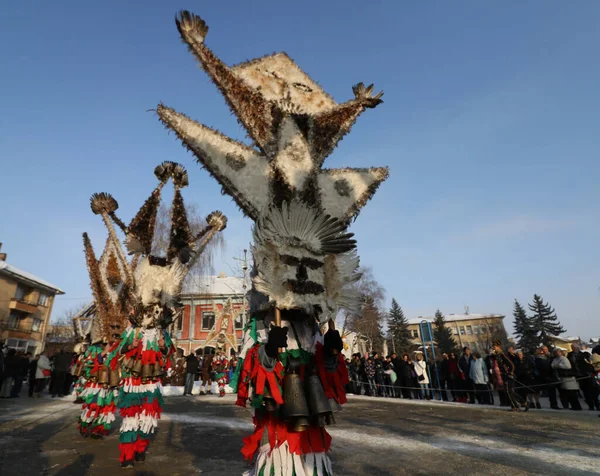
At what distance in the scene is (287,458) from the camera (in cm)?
209

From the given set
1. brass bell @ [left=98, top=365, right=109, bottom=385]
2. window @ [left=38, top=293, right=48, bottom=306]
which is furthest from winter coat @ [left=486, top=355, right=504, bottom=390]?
window @ [left=38, top=293, right=48, bottom=306]

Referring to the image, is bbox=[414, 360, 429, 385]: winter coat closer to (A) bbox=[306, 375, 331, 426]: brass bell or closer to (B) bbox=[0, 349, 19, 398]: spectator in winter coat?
(A) bbox=[306, 375, 331, 426]: brass bell

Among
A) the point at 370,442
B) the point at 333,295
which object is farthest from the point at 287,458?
the point at 370,442

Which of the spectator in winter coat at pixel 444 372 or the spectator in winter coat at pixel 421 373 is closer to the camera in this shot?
the spectator in winter coat at pixel 444 372

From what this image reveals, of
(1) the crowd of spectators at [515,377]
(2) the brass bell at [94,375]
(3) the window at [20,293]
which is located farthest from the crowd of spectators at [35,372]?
(3) the window at [20,293]

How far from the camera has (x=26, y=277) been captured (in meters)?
32.1

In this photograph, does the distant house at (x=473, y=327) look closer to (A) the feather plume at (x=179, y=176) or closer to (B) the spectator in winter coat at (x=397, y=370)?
(B) the spectator in winter coat at (x=397, y=370)

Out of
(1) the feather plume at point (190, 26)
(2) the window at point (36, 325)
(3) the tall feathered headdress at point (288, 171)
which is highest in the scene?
(2) the window at point (36, 325)

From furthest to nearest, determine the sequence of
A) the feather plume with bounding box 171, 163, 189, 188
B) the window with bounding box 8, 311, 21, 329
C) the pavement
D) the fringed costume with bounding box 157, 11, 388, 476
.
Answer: the window with bounding box 8, 311, 21, 329, the feather plume with bounding box 171, 163, 189, 188, the pavement, the fringed costume with bounding box 157, 11, 388, 476

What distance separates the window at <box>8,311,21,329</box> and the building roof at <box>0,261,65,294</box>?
10.1 feet

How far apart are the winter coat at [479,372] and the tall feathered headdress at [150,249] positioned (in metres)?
9.65

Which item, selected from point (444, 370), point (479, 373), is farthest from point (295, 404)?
point (444, 370)

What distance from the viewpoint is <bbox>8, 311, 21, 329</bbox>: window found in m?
30.9

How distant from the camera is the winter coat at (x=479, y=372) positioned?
34.9 ft
